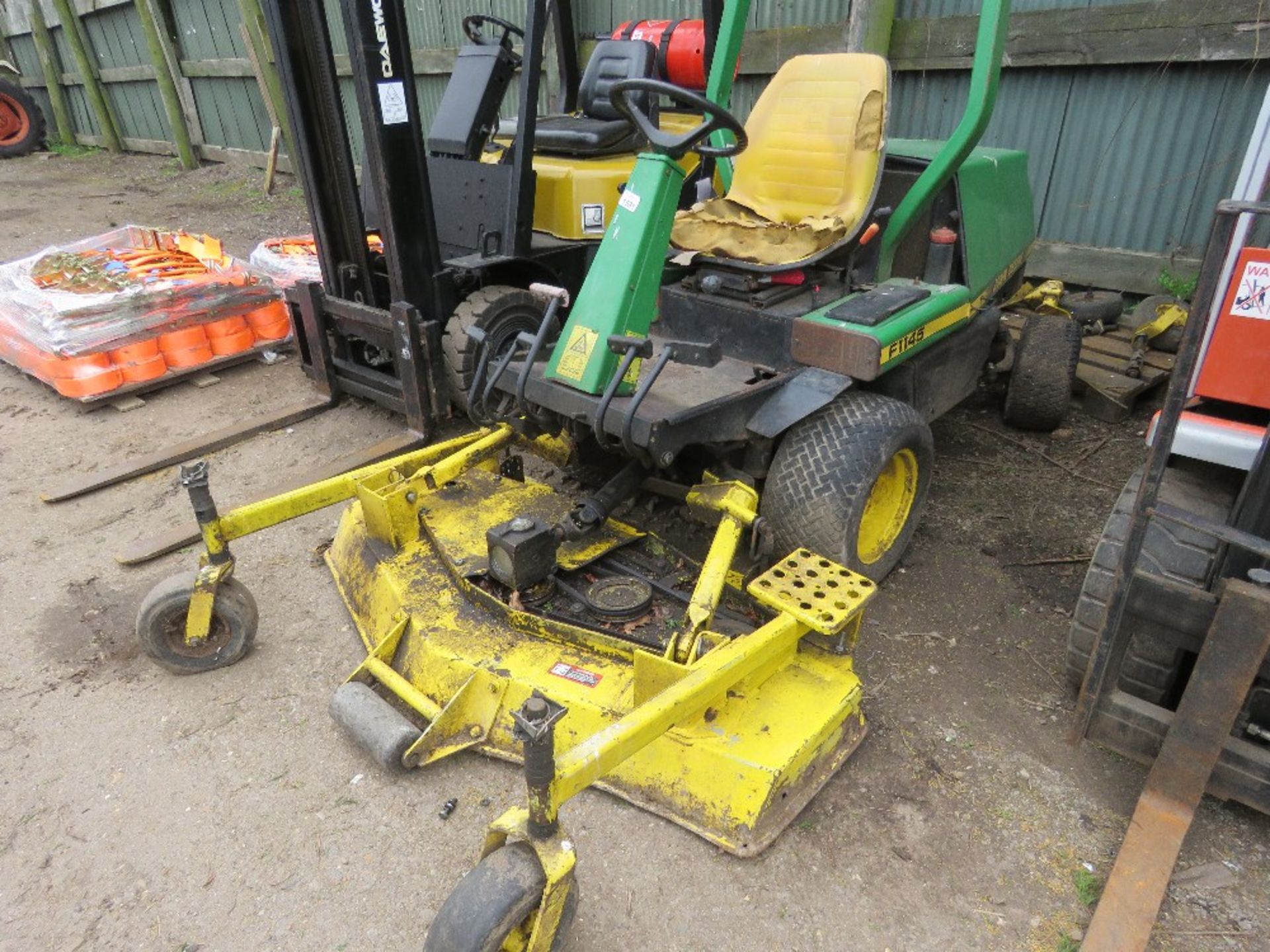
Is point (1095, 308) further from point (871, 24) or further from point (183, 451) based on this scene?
point (183, 451)

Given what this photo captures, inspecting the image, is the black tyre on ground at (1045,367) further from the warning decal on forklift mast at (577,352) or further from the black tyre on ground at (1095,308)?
the warning decal on forklift mast at (577,352)

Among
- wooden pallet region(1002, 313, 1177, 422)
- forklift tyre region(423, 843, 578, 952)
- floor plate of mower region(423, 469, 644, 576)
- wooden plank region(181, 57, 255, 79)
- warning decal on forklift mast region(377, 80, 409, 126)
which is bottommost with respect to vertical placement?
wooden pallet region(1002, 313, 1177, 422)

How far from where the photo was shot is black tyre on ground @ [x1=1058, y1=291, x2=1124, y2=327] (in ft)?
16.6

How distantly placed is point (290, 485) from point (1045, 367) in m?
3.84

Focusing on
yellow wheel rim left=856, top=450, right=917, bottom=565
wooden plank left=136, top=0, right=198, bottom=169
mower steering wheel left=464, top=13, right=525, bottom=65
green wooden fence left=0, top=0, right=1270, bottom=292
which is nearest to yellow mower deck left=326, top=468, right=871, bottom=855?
yellow wheel rim left=856, top=450, right=917, bottom=565

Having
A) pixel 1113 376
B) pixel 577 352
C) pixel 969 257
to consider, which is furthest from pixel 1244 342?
pixel 1113 376

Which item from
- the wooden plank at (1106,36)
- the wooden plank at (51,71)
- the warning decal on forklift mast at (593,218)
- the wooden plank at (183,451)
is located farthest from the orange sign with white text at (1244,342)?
the wooden plank at (51,71)

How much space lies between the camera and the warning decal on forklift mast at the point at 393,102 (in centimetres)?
390

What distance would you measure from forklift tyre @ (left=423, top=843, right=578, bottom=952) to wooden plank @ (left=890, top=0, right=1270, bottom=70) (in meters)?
5.48

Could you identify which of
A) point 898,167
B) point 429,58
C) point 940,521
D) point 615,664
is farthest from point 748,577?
point 429,58

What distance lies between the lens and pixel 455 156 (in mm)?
4566

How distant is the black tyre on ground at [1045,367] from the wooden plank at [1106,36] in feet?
6.05

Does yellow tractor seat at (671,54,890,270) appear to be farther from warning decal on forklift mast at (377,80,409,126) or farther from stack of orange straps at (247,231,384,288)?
stack of orange straps at (247,231,384,288)

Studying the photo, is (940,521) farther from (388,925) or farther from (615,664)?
(388,925)
